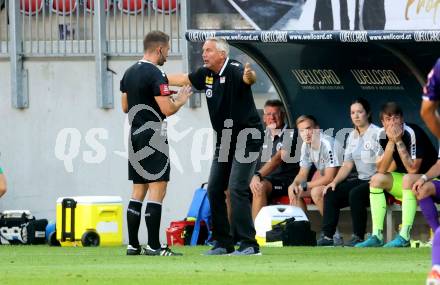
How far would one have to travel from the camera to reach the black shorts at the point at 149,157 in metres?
12.6

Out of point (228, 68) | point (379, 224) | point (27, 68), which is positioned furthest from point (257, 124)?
point (27, 68)

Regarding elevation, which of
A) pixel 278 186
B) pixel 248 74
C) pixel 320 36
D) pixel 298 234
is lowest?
pixel 298 234

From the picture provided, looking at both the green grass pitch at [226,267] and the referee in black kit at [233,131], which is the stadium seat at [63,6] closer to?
the green grass pitch at [226,267]

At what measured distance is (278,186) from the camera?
1670 centimetres

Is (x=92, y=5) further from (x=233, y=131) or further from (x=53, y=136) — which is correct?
(x=233, y=131)

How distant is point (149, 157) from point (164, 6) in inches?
264

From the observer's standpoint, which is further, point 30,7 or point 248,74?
point 30,7

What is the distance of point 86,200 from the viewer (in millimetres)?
16922

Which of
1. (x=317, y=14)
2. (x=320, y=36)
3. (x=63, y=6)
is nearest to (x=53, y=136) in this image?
(x=63, y=6)

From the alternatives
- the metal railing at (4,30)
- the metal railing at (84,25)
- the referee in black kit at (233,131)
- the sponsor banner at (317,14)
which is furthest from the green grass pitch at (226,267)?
the metal railing at (4,30)

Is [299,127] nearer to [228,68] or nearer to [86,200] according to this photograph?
[86,200]

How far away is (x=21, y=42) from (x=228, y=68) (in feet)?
24.9

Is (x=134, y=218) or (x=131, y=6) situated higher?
(x=131, y=6)

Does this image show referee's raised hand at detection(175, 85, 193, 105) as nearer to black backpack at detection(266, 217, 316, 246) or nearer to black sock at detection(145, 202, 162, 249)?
black sock at detection(145, 202, 162, 249)
